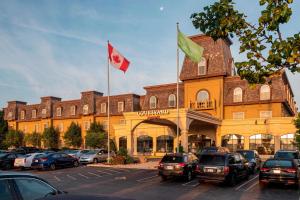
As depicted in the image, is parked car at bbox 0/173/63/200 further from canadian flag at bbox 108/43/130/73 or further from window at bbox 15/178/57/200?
canadian flag at bbox 108/43/130/73

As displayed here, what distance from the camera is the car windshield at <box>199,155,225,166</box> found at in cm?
1746

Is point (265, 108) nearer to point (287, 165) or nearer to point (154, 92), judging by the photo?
point (154, 92)

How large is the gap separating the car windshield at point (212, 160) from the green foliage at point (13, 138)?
56.5 meters

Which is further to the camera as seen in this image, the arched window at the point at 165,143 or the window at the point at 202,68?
the arched window at the point at 165,143

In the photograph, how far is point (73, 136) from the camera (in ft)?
190

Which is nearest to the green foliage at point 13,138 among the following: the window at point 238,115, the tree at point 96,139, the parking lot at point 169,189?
the tree at point 96,139

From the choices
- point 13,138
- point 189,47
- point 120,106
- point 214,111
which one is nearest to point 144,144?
point 120,106

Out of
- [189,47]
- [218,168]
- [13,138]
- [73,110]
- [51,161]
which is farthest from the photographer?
[13,138]

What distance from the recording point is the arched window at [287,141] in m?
39.1

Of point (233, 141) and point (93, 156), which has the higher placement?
point (233, 141)

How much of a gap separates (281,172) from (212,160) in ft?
11.2

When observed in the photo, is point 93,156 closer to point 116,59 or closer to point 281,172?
point 116,59

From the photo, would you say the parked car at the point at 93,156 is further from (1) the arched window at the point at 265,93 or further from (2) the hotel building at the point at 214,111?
(1) the arched window at the point at 265,93

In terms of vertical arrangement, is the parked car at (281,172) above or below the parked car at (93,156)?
above
